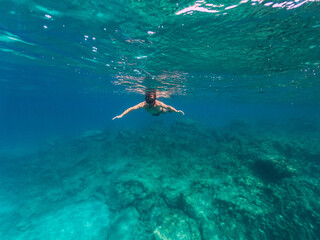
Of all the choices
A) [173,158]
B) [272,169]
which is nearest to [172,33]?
[272,169]

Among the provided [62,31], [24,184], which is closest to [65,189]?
[24,184]

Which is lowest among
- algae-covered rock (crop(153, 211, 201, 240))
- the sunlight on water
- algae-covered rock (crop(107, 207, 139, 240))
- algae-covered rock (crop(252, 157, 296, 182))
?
algae-covered rock (crop(107, 207, 139, 240))

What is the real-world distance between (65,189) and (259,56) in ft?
73.0

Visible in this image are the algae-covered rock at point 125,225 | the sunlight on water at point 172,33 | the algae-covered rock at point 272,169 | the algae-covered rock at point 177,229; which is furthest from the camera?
the algae-covered rock at point 272,169

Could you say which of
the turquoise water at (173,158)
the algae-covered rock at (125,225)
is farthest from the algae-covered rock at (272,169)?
the algae-covered rock at (125,225)

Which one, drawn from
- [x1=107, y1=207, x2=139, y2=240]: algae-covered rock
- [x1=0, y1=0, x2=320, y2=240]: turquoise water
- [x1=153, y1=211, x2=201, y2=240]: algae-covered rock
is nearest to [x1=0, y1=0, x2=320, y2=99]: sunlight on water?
[x1=0, y1=0, x2=320, y2=240]: turquoise water

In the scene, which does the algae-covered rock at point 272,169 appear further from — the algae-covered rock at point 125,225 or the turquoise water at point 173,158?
the algae-covered rock at point 125,225

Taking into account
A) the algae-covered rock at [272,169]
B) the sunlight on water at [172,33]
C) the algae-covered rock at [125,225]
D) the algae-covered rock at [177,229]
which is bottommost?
the algae-covered rock at [125,225]

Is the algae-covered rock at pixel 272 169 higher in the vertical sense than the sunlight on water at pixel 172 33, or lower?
lower

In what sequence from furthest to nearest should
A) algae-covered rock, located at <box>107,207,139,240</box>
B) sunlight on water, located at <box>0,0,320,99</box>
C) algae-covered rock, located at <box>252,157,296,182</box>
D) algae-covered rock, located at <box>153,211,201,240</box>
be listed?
algae-covered rock, located at <box>252,157,296,182</box> → algae-covered rock, located at <box>107,207,139,240</box> → algae-covered rock, located at <box>153,211,201,240</box> → sunlight on water, located at <box>0,0,320,99</box>

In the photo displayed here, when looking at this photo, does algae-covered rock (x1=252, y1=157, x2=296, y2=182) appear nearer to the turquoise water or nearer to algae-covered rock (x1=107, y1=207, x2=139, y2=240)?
the turquoise water

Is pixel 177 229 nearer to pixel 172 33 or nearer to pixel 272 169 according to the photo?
pixel 272 169

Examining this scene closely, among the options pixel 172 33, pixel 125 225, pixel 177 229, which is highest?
pixel 172 33

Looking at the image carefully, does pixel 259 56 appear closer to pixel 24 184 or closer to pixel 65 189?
pixel 65 189
